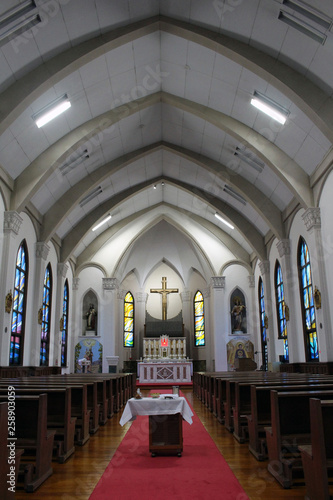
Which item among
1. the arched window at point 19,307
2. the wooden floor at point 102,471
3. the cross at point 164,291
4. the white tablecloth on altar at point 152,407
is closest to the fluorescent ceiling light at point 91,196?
the arched window at point 19,307

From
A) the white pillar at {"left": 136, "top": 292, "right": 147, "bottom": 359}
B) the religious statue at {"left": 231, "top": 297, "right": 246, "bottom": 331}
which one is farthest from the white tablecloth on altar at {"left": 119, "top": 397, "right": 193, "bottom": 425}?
the white pillar at {"left": 136, "top": 292, "right": 147, "bottom": 359}

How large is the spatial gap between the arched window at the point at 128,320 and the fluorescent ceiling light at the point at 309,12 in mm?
18074

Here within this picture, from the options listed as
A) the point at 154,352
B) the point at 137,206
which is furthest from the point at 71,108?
the point at 154,352

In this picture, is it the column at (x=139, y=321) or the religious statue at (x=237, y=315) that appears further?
the column at (x=139, y=321)

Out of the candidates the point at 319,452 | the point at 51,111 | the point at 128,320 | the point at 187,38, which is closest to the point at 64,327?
the point at 128,320

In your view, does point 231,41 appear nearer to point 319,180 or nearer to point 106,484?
point 319,180

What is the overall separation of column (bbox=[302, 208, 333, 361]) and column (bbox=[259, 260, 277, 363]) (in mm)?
5271

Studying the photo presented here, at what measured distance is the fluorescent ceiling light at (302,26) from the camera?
326 inches

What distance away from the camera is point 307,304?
13211 mm

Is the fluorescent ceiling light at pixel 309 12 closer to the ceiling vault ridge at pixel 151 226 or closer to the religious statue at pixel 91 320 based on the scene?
the ceiling vault ridge at pixel 151 226

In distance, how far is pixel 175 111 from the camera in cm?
1385

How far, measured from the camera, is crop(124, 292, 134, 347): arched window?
2339 cm

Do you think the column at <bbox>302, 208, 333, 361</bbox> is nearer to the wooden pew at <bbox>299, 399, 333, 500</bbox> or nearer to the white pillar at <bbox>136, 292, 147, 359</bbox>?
the wooden pew at <bbox>299, 399, 333, 500</bbox>

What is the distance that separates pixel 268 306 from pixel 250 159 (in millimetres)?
6261
